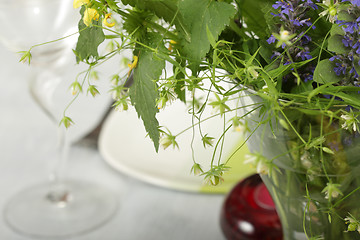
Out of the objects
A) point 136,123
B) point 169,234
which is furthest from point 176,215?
point 136,123

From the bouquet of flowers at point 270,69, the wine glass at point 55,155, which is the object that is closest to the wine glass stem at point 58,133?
the wine glass at point 55,155

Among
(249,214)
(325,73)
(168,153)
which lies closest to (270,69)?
(325,73)

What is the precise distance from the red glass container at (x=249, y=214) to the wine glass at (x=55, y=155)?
142mm

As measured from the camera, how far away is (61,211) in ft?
2.09

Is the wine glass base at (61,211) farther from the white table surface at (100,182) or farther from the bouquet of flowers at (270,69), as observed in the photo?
the bouquet of flowers at (270,69)

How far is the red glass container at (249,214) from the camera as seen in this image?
19.7 inches

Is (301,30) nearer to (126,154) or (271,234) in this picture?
(271,234)

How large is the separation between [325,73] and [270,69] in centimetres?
3

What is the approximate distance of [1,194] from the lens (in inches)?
25.4

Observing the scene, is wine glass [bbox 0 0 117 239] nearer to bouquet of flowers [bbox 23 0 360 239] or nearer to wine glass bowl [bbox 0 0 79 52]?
wine glass bowl [bbox 0 0 79 52]

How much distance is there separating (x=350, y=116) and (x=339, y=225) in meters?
0.10

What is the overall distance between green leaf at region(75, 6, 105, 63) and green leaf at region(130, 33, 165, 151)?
0.08 feet

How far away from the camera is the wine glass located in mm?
547

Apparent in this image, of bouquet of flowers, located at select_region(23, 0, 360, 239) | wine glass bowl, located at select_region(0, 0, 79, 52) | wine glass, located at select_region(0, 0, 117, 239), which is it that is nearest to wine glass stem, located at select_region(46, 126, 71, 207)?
wine glass, located at select_region(0, 0, 117, 239)
